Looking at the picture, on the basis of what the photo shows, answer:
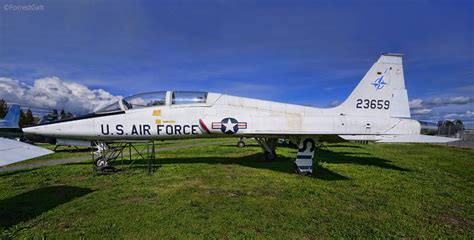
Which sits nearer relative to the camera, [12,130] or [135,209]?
[135,209]

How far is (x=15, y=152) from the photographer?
3326 millimetres

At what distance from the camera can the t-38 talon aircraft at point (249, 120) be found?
7.54 m

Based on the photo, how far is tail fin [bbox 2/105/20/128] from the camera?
20.5 m

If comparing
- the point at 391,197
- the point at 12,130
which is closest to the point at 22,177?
the point at 391,197

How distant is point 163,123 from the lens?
303 inches

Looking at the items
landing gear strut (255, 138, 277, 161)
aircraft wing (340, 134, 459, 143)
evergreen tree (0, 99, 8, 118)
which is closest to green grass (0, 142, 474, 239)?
aircraft wing (340, 134, 459, 143)

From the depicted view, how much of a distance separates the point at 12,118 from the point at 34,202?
22.8m

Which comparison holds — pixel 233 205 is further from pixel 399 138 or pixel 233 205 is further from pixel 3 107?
pixel 3 107

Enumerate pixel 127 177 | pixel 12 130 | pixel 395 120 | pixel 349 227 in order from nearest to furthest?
pixel 349 227 < pixel 127 177 < pixel 395 120 < pixel 12 130

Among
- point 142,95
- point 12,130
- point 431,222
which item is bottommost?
point 431,222

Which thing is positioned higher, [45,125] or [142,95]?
[142,95]

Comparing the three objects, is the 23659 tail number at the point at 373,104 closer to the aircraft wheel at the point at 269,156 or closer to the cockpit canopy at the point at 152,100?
the aircraft wheel at the point at 269,156

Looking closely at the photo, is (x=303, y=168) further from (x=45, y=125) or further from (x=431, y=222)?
(x=45, y=125)

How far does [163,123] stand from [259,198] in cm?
419
